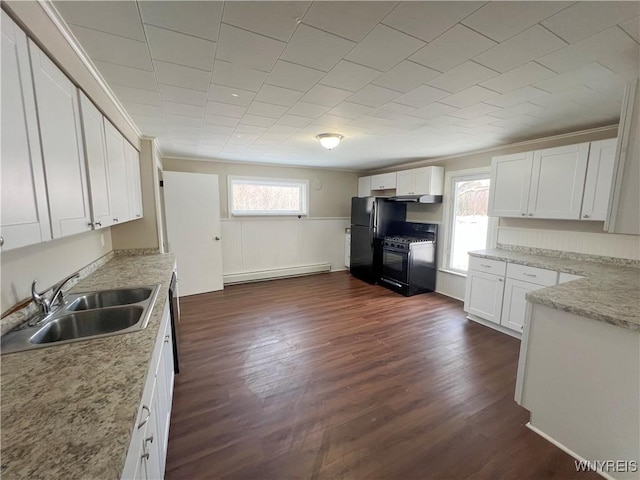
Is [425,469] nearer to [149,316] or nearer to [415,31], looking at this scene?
[149,316]

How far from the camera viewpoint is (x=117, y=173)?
2.14 m

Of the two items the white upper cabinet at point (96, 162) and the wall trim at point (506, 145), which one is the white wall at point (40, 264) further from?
the wall trim at point (506, 145)

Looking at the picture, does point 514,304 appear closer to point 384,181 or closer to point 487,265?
point 487,265

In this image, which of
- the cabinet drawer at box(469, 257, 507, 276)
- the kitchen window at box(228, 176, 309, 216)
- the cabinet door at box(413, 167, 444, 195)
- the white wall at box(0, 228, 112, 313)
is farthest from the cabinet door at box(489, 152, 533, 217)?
the white wall at box(0, 228, 112, 313)

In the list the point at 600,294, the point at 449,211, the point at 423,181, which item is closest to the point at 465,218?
the point at 449,211

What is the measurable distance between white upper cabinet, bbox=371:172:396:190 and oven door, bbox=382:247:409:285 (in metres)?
1.22

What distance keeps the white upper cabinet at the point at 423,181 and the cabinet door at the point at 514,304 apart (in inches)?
73.2

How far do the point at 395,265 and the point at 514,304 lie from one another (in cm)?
186

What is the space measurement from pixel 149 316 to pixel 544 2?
237cm

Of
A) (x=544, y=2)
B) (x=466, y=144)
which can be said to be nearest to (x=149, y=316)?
(x=544, y=2)

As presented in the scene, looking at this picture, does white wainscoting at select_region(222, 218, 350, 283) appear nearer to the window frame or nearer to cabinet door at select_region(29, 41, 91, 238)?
the window frame

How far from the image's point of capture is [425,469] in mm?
1505

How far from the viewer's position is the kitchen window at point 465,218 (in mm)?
3844

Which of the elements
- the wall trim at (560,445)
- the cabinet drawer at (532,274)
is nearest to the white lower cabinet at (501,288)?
the cabinet drawer at (532,274)
